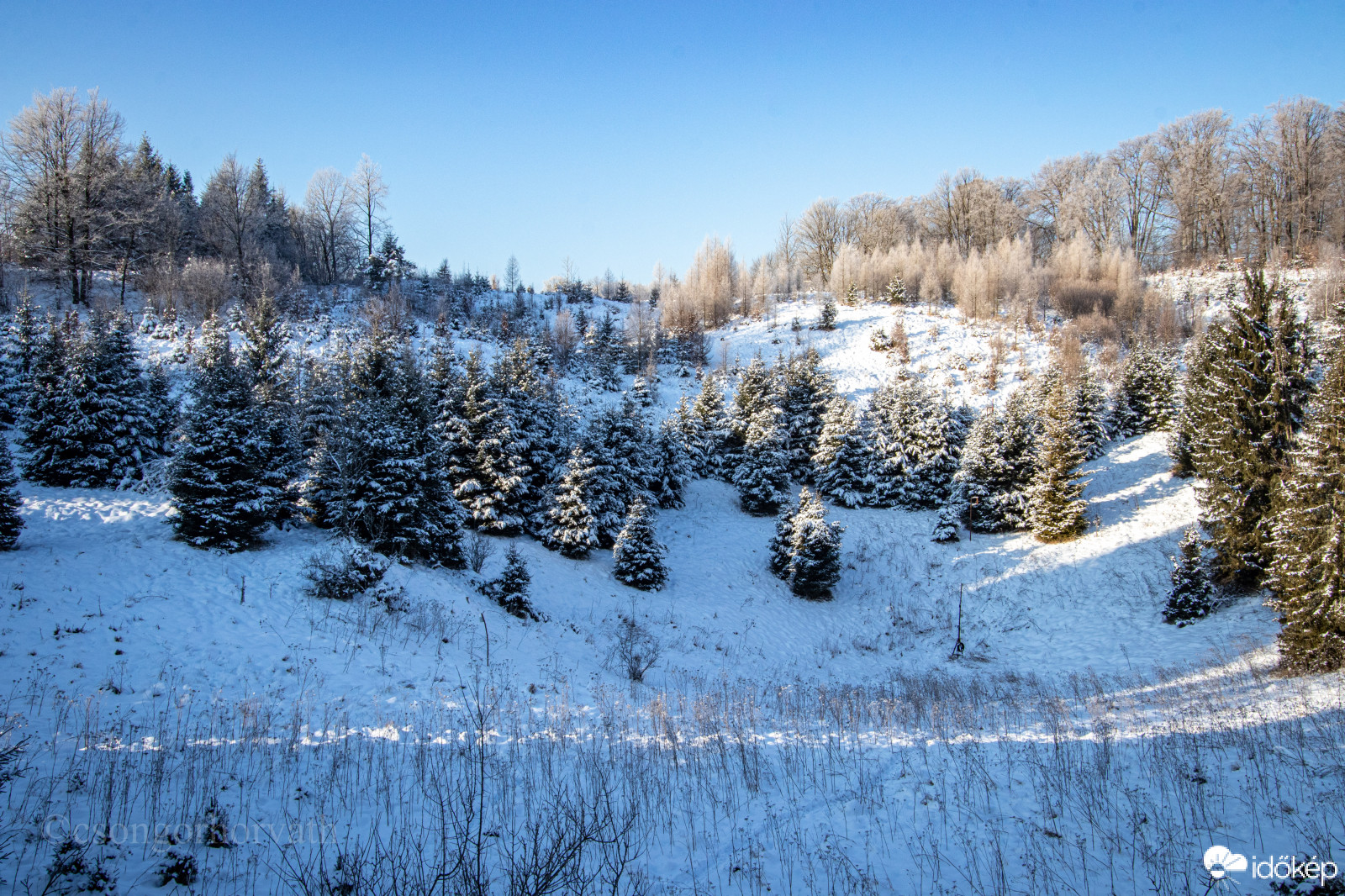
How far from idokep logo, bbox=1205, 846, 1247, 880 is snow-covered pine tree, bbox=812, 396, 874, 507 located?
84.9 feet

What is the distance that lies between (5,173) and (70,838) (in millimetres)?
43317

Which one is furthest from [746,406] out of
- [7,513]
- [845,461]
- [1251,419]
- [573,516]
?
[7,513]

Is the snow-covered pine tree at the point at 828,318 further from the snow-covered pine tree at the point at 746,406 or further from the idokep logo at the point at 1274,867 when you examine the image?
the idokep logo at the point at 1274,867

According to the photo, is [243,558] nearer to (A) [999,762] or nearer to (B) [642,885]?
(B) [642,885]

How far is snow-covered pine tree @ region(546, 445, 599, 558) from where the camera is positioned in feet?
68.5

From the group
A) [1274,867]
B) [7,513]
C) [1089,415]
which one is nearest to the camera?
[1274,867]

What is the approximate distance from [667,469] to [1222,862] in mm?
25070

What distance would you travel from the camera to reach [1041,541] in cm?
2305

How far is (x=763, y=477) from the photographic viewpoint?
2927 cm

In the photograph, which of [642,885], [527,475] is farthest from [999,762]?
[527,475]

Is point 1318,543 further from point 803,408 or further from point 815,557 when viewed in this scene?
point 803,408

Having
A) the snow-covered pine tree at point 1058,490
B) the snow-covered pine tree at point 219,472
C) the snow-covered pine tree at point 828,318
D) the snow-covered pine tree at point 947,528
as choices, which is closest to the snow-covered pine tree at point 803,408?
the snow-covered pine tree at point 947,528

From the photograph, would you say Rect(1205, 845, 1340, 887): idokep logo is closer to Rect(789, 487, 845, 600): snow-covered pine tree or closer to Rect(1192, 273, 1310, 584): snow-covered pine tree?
Rect(1192, 273, 1310, 584): snow-covered pine tree

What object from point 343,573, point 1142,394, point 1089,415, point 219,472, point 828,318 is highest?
point 828,318
